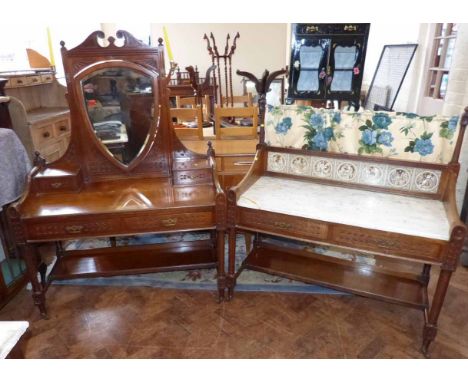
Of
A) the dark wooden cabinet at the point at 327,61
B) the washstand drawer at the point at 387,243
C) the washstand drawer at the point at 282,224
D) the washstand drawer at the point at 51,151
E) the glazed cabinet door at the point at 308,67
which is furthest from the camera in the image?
the glazed cabinet door at the point at 308,67

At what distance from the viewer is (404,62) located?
14.3ft

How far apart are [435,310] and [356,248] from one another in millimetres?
521

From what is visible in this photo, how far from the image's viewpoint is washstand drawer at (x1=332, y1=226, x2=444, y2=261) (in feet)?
5.30

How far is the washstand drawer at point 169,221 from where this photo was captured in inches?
75.2

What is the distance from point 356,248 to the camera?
176cm

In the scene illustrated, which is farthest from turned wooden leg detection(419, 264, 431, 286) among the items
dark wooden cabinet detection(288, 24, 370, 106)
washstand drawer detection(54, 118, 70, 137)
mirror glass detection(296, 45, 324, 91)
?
washstand drawer detection(54, 118, 70, 137)

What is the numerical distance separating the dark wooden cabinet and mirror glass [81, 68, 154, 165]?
9.09ft

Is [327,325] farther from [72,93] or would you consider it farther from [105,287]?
[72,93]

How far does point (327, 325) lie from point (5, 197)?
209 centimetres

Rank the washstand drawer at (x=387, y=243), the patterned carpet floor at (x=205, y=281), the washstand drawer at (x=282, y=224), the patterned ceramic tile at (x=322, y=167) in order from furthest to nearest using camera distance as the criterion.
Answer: the patterned carpet floor at (x=205, y=281), the patterned ceramic tile at (x=322, y=167), the washstand drawer at (x=282, y=224), the washstand drawer at (x=387, y=243)

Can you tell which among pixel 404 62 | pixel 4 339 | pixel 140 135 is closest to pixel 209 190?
pixel 140 135

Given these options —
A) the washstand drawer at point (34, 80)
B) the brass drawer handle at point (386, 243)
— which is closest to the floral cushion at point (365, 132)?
the brass drawer handle at point (386, 243)

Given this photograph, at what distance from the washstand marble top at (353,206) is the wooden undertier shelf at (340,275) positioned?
510 millimetres

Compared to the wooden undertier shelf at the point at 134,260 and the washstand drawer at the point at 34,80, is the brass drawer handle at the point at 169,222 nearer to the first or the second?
the wooden undertier shelf at the point at 134,260
